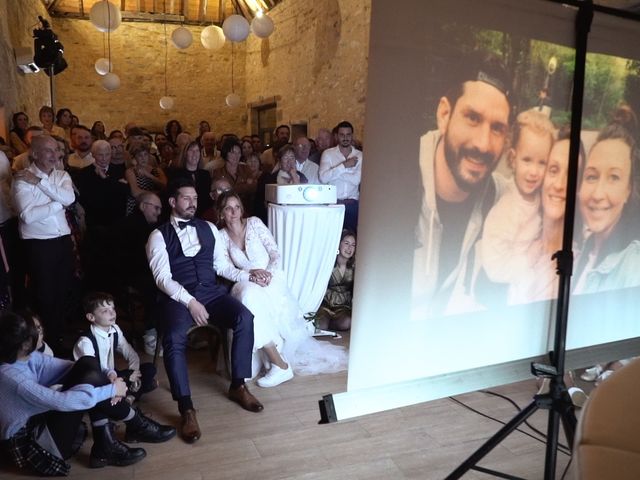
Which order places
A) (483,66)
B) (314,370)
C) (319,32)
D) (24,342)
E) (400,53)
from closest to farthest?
(400,53), (483,66), (24,342), (314,370), (319,32)

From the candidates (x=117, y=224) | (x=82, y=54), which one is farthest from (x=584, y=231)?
(x=82, y=54)

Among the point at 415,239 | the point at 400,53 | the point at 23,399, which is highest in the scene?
the point at 400,53

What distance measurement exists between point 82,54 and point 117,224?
9953 mm

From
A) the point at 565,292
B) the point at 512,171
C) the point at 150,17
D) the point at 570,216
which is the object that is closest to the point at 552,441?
the point at 565,292

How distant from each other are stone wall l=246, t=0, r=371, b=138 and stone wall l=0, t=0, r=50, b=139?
13.8 feet

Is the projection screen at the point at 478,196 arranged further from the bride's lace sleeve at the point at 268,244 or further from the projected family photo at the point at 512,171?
the bride's lace sleeve at the point at 268,244

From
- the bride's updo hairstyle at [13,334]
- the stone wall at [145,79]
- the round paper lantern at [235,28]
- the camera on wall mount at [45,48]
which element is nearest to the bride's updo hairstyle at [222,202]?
the bride's updo hairstyle at [13,334]

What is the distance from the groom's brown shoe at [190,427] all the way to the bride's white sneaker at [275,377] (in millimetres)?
529

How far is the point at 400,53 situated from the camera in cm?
118

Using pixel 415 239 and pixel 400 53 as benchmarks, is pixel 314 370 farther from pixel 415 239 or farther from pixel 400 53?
pixel 400 53

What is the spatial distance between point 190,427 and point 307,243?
163cm

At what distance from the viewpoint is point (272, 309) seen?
122 inches

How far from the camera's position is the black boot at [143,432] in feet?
7.67

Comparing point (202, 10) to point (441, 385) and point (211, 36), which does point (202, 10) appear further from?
point (441, 385)
